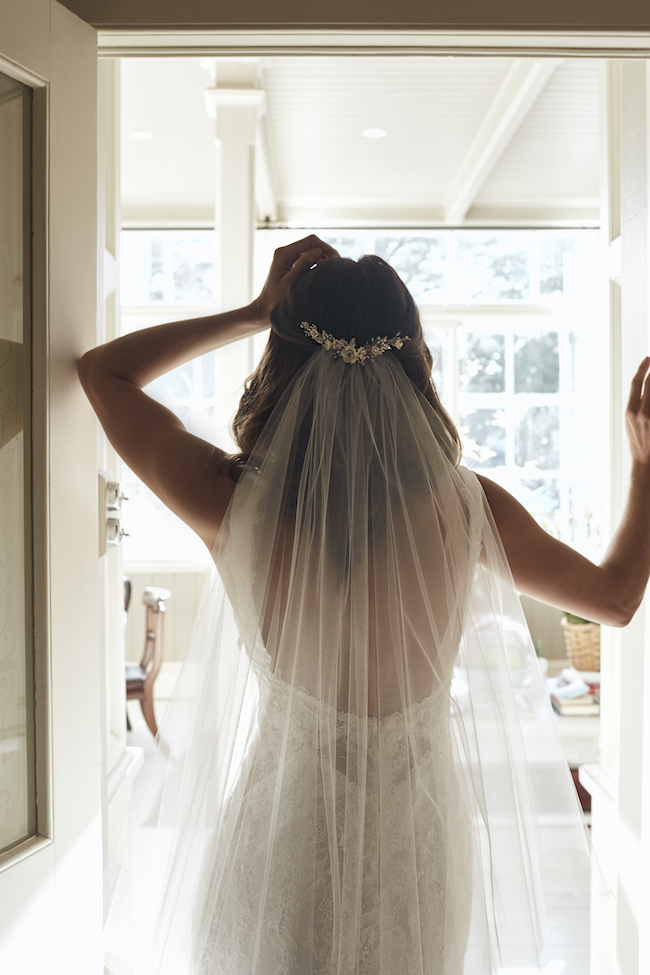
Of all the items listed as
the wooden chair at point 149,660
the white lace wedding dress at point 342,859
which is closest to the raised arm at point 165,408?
the white lace wedding dress at point 342,859

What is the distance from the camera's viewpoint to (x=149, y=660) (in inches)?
152

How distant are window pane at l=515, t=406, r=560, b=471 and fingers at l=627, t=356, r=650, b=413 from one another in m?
4.41

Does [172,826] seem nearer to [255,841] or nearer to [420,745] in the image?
[255,841]

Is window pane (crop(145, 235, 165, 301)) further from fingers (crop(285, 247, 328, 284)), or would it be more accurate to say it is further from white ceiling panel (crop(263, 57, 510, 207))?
fingers (crop(285, 247, 328, 284))

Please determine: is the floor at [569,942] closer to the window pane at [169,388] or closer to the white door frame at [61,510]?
the white door frame at [61,510]

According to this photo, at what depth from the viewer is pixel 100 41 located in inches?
44.0

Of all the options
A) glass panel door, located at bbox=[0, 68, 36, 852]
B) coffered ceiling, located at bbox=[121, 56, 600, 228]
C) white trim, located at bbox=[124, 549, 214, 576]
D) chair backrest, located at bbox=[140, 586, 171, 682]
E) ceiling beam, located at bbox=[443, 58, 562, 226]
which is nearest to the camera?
glass panel door, located at bbox=[0, 68, 36, 852]

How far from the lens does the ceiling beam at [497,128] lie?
3.24 m

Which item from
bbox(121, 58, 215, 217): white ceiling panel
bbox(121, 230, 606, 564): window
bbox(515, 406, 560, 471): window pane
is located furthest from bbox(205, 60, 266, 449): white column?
bbox(515, 406, 560, 471): window pane

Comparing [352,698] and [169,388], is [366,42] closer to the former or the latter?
[169,388]

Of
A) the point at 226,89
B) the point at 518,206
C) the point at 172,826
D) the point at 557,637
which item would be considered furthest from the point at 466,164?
the point at 172,826

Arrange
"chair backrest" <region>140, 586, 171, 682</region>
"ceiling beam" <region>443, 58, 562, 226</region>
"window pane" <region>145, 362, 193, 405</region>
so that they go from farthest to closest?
"chair backrest" <region>140, 586, 171, 682</region> < "ceiling beam" <region>443, 58, 562, 226</region> < "window pane" <region>145, 362, 193, 405</region>

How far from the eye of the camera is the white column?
11.0ft

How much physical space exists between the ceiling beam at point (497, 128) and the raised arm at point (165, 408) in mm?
1987
